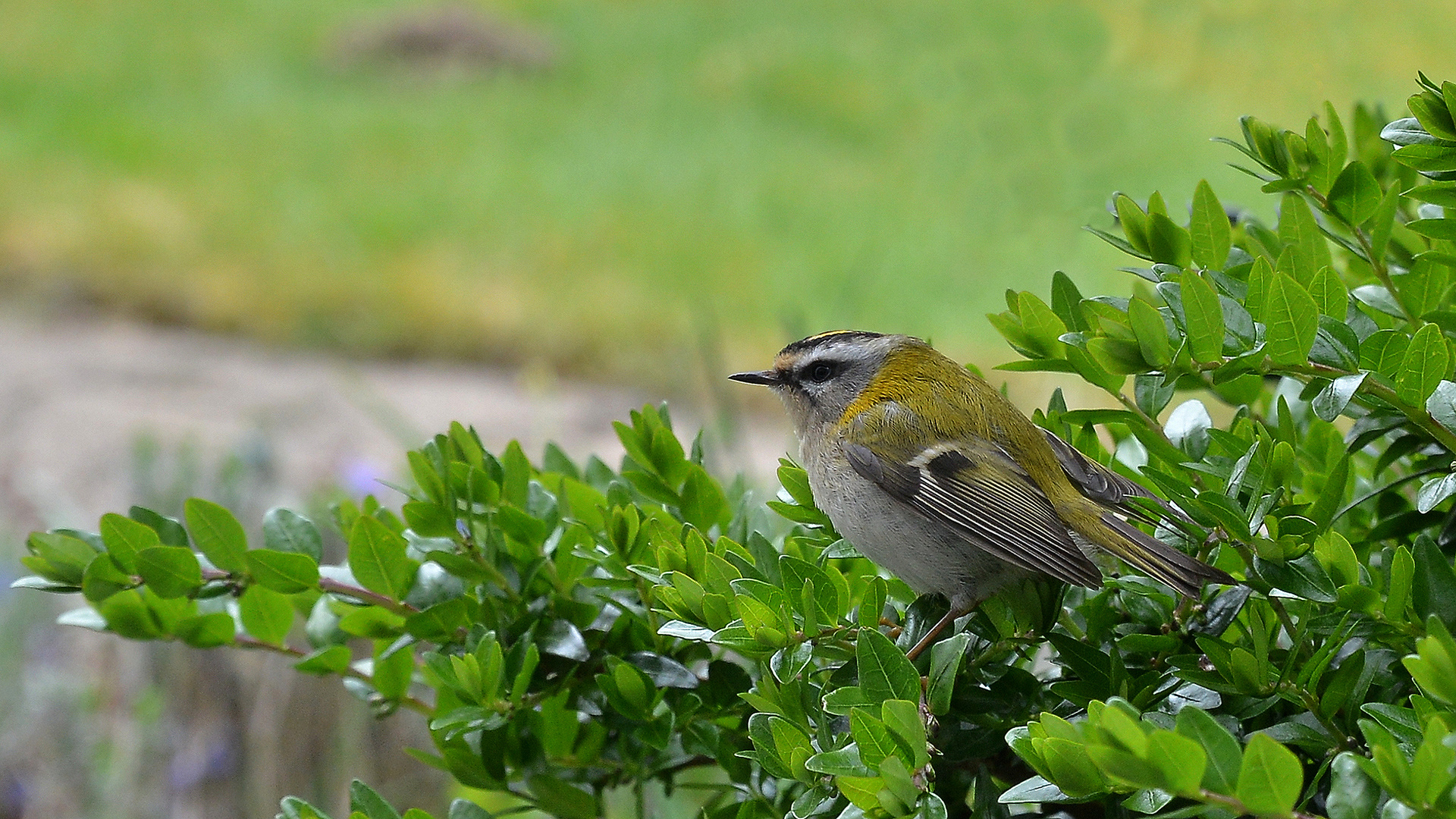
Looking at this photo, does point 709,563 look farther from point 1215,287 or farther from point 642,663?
point 1215,287

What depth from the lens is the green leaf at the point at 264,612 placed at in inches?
47.8

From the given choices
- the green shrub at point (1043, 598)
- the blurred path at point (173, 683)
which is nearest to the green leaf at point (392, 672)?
the green shrub at point (1043, 598)

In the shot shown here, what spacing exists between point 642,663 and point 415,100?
8.62 metres

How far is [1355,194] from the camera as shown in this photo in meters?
1.02

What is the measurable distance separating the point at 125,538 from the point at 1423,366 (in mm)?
970

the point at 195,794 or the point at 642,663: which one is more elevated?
the point at 195,794

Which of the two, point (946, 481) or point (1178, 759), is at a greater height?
point (946, 481)

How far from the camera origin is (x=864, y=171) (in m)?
7.41

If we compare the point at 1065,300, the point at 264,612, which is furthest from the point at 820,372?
the point at 264,612

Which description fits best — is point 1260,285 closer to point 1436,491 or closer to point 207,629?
point 1436,491

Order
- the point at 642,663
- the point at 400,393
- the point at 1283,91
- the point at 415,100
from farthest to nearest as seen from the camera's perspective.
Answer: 1. the point at 415,100
2. the point at 400,393
3. the point at 1283,91
4. the point at 642,663

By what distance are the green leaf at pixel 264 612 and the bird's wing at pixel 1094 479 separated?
71 cm

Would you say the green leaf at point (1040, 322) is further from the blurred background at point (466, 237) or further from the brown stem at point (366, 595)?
the brown stem at point (366, 595)

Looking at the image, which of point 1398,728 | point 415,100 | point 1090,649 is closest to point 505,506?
point 1090,649
